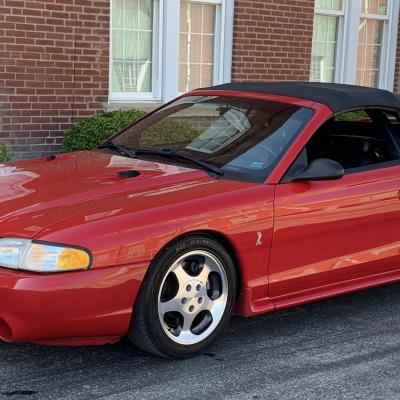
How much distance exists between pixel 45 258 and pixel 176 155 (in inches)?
56.7

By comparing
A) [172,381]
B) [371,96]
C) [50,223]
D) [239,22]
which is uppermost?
[239,22]

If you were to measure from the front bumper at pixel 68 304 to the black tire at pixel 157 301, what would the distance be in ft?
0.24

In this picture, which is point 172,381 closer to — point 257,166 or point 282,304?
point 282,304

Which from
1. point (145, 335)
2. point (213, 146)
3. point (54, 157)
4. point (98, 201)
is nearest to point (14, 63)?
point (54, 157)

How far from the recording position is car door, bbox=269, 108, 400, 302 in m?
4.21

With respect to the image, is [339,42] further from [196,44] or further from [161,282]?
[161,282]

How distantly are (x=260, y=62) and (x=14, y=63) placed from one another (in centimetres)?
356

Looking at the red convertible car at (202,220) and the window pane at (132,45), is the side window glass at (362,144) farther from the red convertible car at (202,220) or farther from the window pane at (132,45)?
the window pane at (132,45)

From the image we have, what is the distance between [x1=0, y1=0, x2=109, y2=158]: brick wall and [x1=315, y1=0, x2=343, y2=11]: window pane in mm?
3834

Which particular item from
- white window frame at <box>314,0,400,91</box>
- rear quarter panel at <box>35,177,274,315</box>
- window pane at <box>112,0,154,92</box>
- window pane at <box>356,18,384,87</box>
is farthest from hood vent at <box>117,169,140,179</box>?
window pane at <box>356,18,384,87</box>

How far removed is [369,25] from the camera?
453 inches

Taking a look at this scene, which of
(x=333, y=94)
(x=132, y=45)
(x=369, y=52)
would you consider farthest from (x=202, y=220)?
(x=369, y=52)

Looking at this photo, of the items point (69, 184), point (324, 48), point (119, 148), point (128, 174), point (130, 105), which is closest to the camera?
point (69, 184)

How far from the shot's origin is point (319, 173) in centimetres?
424
